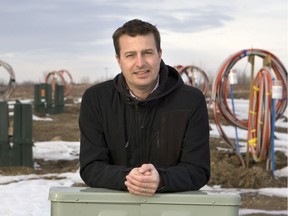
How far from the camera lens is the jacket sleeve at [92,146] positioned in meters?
2.23

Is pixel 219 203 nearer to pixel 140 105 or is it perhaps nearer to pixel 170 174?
pixel 170 174

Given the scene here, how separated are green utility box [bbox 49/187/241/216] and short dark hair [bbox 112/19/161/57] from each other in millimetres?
666

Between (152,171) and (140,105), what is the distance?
13.5 inches

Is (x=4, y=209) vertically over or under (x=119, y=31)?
under

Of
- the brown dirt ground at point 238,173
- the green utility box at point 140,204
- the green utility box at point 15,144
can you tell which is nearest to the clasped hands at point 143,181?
the green utility box at point 140,204

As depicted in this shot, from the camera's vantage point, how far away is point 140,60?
87.0 inches

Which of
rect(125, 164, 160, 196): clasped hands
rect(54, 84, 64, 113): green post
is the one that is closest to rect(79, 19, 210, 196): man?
rect(125, 164, 160, 196): clasped hands

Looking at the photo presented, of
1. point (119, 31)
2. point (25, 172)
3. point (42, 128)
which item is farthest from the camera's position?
point (42, 128)

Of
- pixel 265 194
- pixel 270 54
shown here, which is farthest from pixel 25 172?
pixel 270 54

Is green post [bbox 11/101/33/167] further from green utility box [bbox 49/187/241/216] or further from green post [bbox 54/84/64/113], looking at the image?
green post [bbox 54/84/64/113]

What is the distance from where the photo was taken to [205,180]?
233cm

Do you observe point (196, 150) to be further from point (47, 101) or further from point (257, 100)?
point (47, 101)

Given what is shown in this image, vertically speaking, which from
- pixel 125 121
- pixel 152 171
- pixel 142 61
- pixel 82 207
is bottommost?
pixel 82 207

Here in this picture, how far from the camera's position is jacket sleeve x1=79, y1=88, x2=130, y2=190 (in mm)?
2230
